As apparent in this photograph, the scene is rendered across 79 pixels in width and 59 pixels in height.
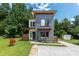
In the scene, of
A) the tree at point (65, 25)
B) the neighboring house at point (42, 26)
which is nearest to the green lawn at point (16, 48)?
the neighboring house at point (42, 26)

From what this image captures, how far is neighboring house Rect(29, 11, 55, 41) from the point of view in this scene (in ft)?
31.4

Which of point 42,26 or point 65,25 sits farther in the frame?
point 42,26

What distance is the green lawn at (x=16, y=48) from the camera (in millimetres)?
9461

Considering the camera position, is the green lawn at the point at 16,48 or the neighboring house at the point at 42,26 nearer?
the green lawn at the point at 16,48

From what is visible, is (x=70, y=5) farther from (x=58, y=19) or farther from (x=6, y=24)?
(x=6, y=24)

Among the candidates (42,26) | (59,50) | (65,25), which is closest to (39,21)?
(42,26)

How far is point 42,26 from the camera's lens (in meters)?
9.65

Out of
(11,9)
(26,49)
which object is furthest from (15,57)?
(11,9)

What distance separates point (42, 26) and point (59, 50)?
0.53 metres

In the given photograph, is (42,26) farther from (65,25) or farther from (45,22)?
(65,25)

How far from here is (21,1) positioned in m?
9.50

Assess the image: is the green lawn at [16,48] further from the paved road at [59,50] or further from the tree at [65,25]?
the tree at [65,25]

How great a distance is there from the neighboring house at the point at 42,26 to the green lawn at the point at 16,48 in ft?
0.60

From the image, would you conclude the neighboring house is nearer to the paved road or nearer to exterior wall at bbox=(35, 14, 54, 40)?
exterior wall at bbox=(35, 14, 54, 40)
